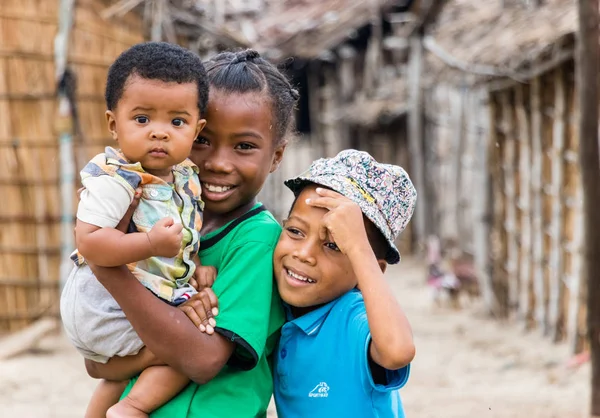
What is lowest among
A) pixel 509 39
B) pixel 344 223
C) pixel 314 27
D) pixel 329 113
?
pixel 329 113

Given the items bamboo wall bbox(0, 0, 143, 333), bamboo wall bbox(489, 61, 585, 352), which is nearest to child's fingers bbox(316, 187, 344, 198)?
bamboo wall bbox(489, 61, 585, 352)

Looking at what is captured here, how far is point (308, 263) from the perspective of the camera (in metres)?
2.08

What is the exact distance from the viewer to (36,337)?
6.67m

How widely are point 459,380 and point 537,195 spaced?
2.00 meters

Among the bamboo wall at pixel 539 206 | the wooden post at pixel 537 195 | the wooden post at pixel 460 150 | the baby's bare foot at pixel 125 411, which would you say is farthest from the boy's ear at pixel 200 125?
the wooden post at pixel 460 150

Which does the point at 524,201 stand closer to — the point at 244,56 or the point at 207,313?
the point at 244,56

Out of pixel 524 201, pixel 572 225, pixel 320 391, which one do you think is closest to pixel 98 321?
pixel 320 391

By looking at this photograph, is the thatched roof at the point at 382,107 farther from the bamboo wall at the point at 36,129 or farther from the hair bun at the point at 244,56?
the hair bun at the point at 244,56

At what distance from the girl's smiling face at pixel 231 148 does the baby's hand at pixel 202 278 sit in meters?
0.19

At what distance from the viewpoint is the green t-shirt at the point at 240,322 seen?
199 centimetres

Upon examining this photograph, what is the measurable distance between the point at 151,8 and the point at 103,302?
562 centimetres

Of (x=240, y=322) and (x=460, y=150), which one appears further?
(x=460, y=150)

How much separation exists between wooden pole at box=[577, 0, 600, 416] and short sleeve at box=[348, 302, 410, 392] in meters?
3.01

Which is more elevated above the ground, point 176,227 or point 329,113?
point 176,227
